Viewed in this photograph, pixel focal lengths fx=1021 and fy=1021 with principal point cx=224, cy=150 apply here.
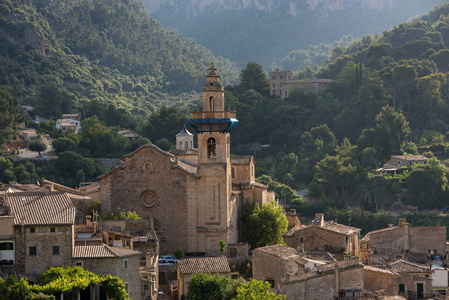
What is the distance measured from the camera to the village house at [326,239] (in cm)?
5881

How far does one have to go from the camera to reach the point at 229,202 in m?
59.2

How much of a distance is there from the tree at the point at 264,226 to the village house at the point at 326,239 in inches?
37.3

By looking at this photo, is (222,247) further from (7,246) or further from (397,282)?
(7,246)

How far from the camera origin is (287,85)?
140250 millimetres

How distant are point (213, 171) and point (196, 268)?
1127 centimetres

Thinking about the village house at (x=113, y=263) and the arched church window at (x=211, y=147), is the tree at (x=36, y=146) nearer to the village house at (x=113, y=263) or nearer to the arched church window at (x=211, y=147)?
the arched church window at (x=211, y=147)

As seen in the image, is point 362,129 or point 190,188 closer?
point 190,188

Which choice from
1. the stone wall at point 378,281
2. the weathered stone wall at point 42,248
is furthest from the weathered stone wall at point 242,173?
the weathered stone wall at point 42,248

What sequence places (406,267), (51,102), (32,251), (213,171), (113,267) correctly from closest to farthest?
1. (32,251)
2. (113,267)
3. (406,267)
4. (213,171)
5. (51,102)

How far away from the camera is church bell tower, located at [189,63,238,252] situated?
5850cm

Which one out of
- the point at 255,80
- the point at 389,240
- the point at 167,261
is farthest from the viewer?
the point at 255,80

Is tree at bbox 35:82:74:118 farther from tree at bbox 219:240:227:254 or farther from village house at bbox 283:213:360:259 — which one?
tree at bbox 219:240:227:254

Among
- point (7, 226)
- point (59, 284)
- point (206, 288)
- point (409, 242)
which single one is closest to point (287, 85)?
point (409, 242)

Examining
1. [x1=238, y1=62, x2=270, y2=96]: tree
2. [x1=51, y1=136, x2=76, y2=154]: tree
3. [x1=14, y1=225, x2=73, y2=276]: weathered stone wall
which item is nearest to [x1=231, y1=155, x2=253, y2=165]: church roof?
[x1=14, y1=225, x2=73, y2=276]: weathered stone wall
